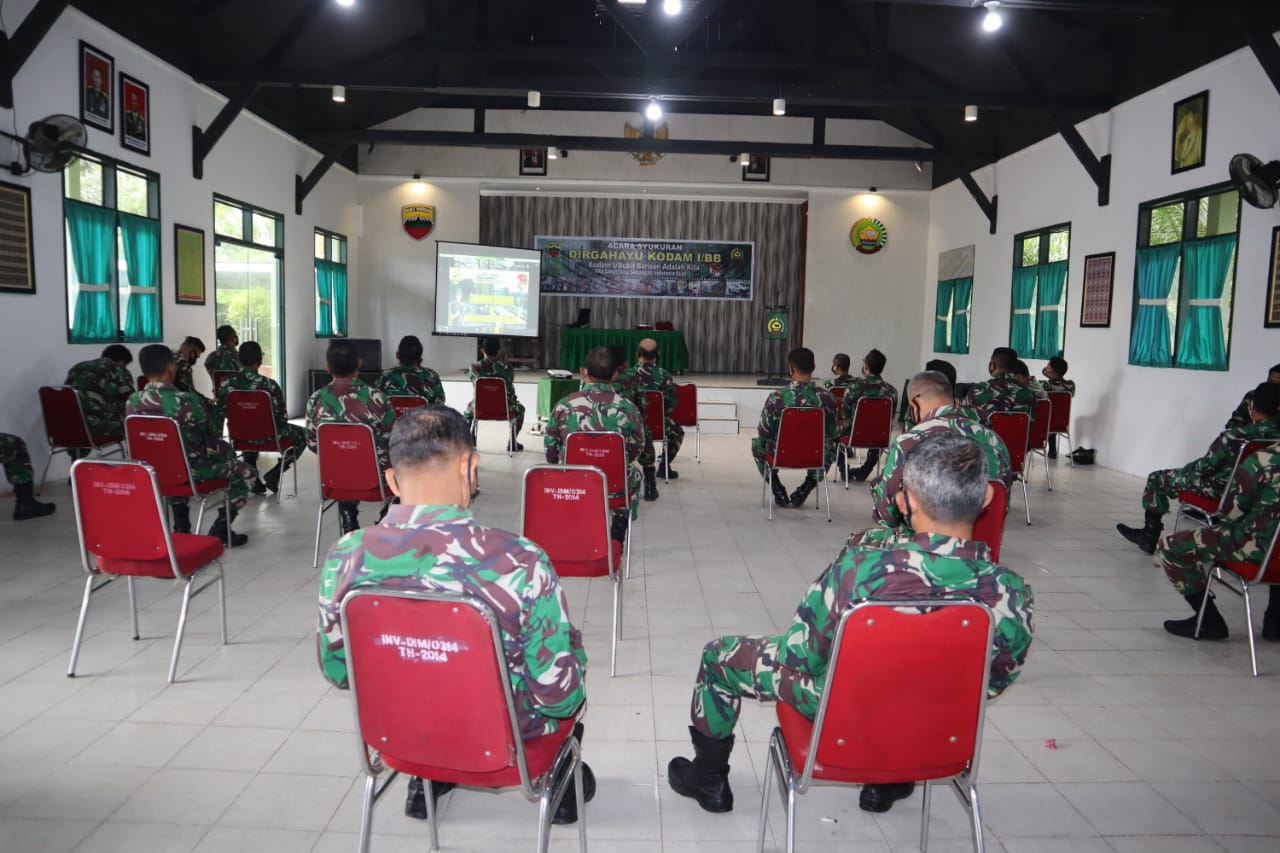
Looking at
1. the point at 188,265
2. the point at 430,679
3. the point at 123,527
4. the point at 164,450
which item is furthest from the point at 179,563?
the point at 188,265

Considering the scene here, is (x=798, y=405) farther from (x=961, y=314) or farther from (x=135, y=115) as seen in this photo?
(x=961, y=314)

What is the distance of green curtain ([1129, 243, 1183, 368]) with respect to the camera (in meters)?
8.09

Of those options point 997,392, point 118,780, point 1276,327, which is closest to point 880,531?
point 118,780

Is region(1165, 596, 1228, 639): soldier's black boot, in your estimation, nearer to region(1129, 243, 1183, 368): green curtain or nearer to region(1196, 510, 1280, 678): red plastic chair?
region(1196, 510, 1280, 678): red plastic chair

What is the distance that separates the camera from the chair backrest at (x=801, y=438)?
593 centimetres

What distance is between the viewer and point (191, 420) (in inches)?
176

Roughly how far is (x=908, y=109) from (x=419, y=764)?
1334 centimetres

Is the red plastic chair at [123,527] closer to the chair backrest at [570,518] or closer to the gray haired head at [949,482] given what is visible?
the chair backrest at [570,518]

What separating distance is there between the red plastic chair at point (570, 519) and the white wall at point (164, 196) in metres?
5.12

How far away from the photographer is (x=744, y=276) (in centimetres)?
1584

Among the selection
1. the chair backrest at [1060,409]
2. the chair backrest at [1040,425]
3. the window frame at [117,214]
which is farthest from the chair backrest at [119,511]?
the chair backrest at [1060,409]

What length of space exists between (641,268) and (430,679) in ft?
47.5

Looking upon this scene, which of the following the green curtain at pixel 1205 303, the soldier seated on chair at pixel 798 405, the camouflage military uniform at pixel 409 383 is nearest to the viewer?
the soldier seated on chair at pixel 798 405

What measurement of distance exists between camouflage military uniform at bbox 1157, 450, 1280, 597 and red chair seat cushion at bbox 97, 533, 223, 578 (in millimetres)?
3897
